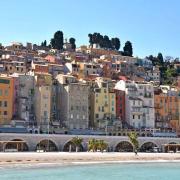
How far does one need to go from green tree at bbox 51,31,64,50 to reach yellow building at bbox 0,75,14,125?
6703 centimetres

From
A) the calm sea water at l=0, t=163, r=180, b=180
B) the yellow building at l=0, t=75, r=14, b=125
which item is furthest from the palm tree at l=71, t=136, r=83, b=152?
the calm sea water at l=0, t=163, r=180, b=180

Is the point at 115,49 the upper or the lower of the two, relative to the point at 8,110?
upper

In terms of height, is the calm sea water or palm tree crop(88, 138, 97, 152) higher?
palm tree crop(88, 138, 97, 152)

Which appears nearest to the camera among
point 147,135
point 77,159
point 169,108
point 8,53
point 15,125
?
point 77,159

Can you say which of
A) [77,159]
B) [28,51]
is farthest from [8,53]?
[77,159]

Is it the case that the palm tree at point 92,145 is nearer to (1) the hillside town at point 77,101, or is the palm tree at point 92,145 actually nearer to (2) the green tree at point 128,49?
(1) the hillside town at point 77,101

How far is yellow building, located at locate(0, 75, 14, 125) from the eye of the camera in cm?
8778

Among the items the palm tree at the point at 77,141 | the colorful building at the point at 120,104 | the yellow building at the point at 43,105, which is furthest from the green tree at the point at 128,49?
the palm tree at the point at 77,141

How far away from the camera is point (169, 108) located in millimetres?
111000

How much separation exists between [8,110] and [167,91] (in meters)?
41.2

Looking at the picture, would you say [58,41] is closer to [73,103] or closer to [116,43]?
[116,43]

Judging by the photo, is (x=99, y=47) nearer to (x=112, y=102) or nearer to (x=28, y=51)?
(x=28, y=51)

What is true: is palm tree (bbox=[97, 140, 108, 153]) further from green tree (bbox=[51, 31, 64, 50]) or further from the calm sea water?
green tree (bbox=[51, 31, 64, 50])

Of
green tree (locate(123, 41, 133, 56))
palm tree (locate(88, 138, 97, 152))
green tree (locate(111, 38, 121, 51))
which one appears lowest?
palm tree (locate(88, 138, 97, 152))
